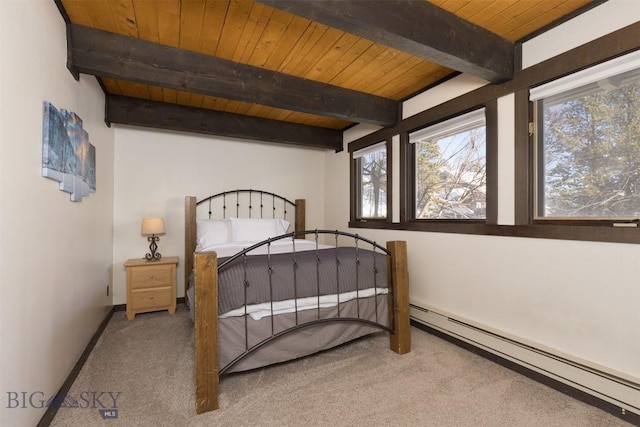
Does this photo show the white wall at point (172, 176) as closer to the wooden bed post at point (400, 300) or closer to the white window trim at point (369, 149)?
the white window trim at point (369, 149)

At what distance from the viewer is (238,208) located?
3.94 m

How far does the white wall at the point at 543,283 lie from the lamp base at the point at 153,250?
9.34ft

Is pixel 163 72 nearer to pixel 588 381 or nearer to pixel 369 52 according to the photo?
pixel 369 52

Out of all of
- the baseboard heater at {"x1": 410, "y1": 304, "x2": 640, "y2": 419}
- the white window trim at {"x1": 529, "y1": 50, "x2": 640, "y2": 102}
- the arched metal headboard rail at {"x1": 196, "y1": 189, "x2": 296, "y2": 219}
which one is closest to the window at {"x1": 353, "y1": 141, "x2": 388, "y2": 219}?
the arched metal headboard rail at {"x1": 196, "y1": 189, "x2": 296, "y2": 219}

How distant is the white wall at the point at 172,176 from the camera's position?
333cm

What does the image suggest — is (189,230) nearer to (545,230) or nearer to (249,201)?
(249,201)

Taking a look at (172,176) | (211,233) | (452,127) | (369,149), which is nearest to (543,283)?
(452,127)

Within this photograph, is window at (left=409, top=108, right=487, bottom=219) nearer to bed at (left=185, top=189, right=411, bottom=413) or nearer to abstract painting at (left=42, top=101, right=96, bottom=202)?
bed at (left=185, top=189, right=411, bottom=413)

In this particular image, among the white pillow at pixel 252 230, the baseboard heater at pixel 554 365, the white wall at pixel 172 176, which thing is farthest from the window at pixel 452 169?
the white wall at pixel 172 176

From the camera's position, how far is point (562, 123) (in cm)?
188

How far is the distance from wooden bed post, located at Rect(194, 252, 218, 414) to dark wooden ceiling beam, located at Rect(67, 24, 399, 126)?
142 cm

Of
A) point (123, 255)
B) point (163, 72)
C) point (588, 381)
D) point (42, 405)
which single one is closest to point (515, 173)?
point (588, 381)

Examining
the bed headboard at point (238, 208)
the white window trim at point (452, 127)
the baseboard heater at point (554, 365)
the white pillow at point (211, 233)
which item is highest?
the white window trim at point (452, 127)

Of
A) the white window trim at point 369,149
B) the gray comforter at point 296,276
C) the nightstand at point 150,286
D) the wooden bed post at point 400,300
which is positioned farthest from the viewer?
the white window trim at point 369,149
